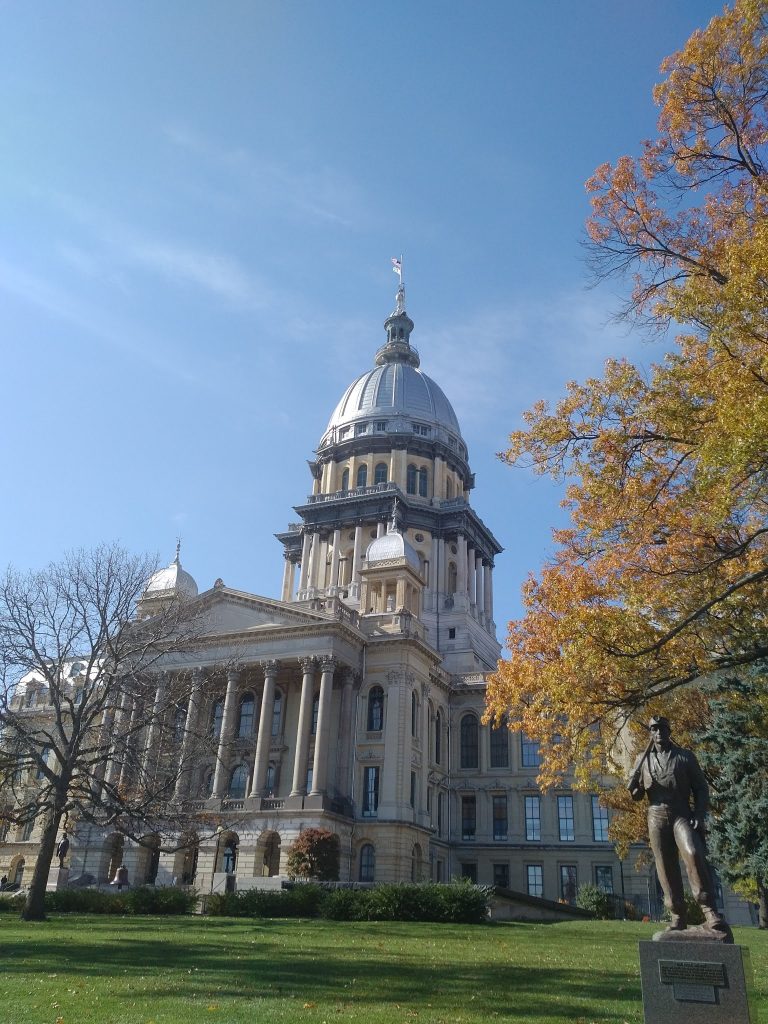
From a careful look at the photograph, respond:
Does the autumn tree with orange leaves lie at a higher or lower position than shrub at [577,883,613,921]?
higher

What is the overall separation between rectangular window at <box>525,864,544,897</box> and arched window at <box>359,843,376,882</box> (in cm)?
1385

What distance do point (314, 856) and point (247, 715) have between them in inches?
555

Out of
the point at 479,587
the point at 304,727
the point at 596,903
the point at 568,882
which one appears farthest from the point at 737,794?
the point at 479,587

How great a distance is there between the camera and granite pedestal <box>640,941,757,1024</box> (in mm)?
9094

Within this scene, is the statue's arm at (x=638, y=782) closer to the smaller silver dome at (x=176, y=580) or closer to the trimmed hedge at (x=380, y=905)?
the trimmed hedge at (x=380, y=905)

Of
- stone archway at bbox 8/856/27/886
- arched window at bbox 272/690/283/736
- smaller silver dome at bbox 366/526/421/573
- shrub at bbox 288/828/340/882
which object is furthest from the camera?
smaller silver dome at bbox 366/526/421/573

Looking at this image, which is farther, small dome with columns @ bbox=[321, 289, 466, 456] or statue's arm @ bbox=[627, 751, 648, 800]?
small dome with columns @ bbox=[321, 289, 466, 456]

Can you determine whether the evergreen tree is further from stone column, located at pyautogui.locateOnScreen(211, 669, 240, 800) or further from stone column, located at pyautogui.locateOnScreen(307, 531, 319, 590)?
stone column, located at pyautogui.locateOnScreen(307, 531, 319, 590)

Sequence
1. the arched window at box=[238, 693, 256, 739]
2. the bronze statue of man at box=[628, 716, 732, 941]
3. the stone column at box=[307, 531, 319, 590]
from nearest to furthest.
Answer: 1. the bronze statue of man at box=[628, 716, 732, 941]
2. the arched window at box=[238, 693, 256, 739]
3. the stone column at box=[307, 531, 319, 590]

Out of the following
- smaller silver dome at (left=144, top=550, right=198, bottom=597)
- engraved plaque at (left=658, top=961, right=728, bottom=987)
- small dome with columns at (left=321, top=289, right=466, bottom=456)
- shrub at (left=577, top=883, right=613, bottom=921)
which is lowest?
engraved plaque at (left=658, top=961, right=728, bottom=987)

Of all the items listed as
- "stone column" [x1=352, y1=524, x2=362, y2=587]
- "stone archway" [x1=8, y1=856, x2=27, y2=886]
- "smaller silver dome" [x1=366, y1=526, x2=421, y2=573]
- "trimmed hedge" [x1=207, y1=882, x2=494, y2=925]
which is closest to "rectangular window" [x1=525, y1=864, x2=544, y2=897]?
"smaller silver dome" [x1=366, y1=526, x2=421, y2=573]

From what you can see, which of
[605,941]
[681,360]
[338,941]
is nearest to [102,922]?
[338,941]

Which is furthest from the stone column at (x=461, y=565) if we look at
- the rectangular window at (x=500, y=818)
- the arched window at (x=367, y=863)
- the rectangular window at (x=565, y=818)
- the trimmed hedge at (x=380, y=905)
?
the trimmed hedge at (x=380, y=905)

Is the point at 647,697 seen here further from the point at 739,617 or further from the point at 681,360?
the point at 681,360
